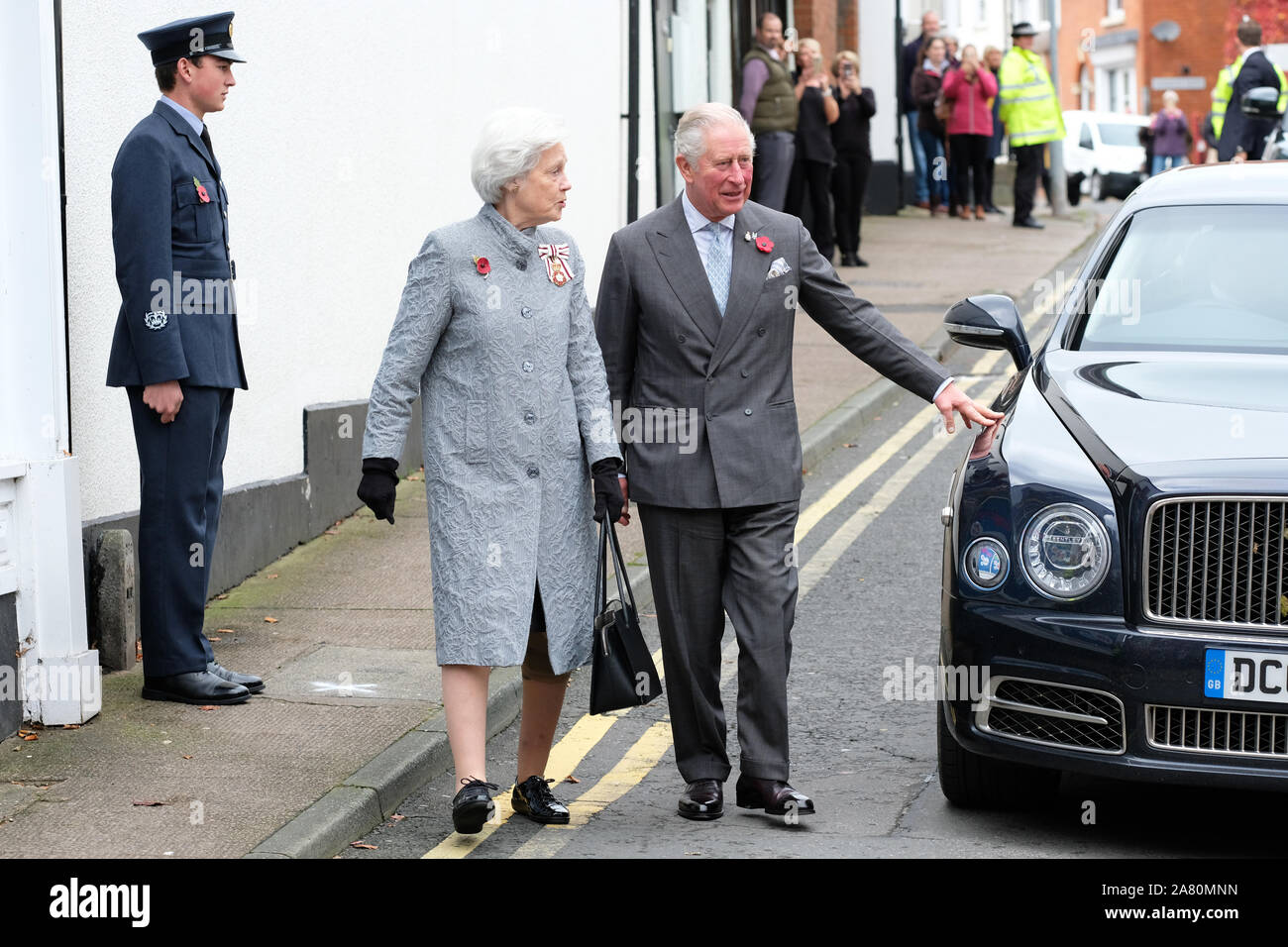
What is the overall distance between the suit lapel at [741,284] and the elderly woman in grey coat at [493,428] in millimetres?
400

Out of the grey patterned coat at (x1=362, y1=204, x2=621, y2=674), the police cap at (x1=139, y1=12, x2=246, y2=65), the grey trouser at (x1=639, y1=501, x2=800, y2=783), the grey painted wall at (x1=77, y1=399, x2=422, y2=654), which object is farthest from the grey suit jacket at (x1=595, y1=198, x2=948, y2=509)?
the grey painted wall at (x1=77, y1=399, x2=422, y2=654)

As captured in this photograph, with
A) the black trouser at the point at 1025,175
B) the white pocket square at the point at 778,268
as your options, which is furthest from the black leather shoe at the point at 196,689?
the black trouser at the point at 1025,175

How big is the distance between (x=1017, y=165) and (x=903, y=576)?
51.5ft

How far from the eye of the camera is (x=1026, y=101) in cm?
2327

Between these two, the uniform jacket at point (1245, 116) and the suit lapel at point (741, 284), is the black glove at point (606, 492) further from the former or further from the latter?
the uniform jacket at point (1245, 116)

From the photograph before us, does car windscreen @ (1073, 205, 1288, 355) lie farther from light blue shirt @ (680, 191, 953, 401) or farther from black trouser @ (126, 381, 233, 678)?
black trouser @ (126, 381, 233, 678)

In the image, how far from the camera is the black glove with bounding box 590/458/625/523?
205 inches

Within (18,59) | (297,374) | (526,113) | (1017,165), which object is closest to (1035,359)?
(526,113)

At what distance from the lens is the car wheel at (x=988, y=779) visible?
5.28 meters

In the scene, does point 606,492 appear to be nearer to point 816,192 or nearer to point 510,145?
point 510,145

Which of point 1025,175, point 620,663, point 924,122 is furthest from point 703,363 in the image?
point 924,122

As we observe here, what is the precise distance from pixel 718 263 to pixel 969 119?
62.8ft

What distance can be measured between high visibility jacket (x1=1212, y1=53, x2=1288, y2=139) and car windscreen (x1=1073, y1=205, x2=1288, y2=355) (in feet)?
37.8

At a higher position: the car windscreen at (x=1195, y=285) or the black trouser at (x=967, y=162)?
the black trouser at (x=967, y=162)
